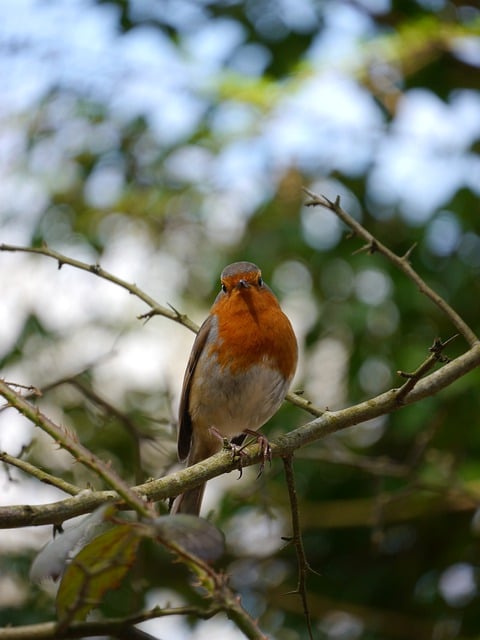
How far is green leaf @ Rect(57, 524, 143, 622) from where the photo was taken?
4.86 ft

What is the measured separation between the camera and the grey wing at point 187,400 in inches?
162

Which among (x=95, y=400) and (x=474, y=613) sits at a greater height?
(x=95, y=400)

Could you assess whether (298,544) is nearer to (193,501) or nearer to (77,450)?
(77,450)

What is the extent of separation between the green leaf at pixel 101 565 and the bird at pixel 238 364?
220 cm

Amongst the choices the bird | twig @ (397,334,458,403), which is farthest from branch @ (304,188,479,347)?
the bird

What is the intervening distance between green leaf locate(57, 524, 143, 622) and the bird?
7.21 feet

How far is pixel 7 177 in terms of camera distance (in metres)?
5.33

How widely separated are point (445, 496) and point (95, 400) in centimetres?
187

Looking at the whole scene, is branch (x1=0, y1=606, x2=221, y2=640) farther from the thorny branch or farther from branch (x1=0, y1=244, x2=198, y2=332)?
branch (x1=0, y1=244, x2=198, y2=332)

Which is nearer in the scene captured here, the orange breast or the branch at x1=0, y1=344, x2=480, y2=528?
the branch at x1=0, y1=344, x2=480, y2=528

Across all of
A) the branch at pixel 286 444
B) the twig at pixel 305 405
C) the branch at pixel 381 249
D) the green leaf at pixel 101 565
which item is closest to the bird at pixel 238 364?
the twig at pixel 305 405

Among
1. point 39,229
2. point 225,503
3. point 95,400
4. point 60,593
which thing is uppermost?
point 60,593

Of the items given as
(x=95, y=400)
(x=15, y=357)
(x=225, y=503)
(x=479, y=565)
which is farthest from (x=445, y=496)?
(x=15, y=357)

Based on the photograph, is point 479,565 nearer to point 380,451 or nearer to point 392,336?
point 380,451
